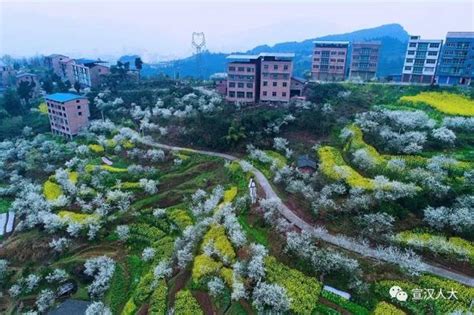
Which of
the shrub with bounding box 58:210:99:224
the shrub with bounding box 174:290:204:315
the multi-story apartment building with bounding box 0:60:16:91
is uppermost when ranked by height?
the multi-story apartment building with bounding box 0:60:16:91

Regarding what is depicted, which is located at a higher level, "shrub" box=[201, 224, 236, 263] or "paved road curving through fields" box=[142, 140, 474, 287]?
"paved road curving through fields" box=[142, 140, 474, 287]

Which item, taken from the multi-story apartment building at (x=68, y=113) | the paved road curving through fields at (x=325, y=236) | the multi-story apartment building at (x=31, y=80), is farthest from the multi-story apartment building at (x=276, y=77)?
the multi-story apartment building at (x=31, y=80)

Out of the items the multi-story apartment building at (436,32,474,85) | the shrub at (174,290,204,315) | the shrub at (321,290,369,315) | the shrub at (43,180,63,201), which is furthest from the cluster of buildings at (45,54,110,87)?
the shrub at (321,290,369,315)

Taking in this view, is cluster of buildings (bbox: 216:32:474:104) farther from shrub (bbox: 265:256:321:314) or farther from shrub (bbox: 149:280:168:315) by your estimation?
shrub (bbox: 149:280:168:315)

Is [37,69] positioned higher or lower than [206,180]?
higher

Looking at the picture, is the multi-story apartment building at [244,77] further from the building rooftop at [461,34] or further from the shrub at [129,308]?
the shrub at [129,308]

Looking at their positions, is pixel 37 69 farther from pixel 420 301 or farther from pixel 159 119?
pixel 420 301

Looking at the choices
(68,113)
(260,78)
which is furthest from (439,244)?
(68,113)

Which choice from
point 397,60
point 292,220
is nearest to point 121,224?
point 292,220

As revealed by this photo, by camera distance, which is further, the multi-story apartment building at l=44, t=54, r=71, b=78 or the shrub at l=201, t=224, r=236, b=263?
the multi-story apartment building at l=44, t=54, r=71, b=78
